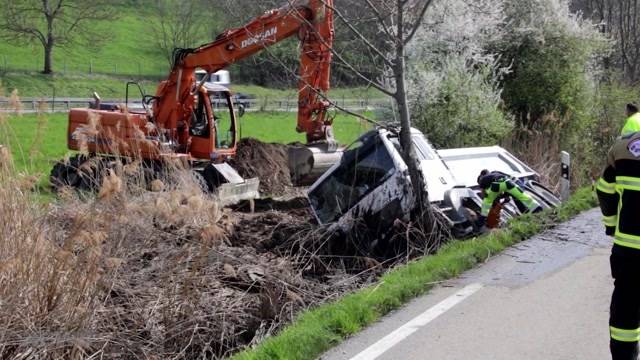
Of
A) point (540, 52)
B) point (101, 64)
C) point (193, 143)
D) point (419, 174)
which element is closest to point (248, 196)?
point (193, 143)

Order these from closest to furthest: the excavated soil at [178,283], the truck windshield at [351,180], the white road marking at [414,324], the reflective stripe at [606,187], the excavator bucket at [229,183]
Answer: the reflective stripe at [606,187] < the white road marking at [414,324] < the excavated soil at [178,283] < the truck windshield at [351,180] < the excavator bucket at [229,183]

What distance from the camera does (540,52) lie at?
19016mm

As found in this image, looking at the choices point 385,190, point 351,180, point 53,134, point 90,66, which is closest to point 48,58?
point 90,66

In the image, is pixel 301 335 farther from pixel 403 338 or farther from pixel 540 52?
pixel 540 52

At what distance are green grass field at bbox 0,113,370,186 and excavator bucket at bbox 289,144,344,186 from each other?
82 centimetres

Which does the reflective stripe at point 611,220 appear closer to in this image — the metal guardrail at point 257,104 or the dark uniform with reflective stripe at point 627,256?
the dark uniform with reflective stripe at point 627,256

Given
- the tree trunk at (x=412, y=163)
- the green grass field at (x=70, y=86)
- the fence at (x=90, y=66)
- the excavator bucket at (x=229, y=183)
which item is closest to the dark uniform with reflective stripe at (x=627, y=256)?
the tree trunk at (x=412, y=163)

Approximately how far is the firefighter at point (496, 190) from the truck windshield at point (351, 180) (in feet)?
4.21

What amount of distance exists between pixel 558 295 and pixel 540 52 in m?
12.8

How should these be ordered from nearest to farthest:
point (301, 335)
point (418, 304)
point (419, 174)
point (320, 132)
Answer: point (301, 335), point (418, 304), point (419, 174), point (320, 132)

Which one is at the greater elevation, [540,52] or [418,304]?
[540,52]

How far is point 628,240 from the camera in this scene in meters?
5.26

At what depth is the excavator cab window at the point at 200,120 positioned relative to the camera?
16.8 meters

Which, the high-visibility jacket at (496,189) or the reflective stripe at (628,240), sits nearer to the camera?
the reflective stripe at (628,240)
